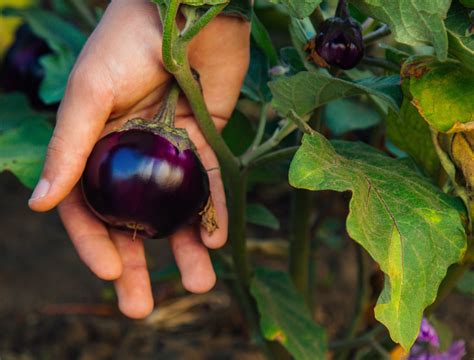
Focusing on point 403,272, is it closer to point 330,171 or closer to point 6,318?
point 330,171

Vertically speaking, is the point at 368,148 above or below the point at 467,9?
below

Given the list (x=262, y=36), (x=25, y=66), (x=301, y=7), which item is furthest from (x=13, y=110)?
(x=301, y=7)

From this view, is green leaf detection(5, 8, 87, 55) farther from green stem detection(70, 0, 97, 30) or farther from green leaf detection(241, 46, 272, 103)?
Result: green leaf detection(241, 46, 272, 103)

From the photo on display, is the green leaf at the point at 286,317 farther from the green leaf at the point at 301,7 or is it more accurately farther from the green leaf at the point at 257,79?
the green leaf at the point at 301,7

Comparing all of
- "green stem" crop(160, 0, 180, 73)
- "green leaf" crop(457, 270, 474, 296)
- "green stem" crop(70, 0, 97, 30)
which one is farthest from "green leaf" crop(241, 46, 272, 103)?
"green stem" crop(70, 0, 97, 30)

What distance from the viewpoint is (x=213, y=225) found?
0.90 metres

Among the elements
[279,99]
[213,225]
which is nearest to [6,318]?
[213,225]

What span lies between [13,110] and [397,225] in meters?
0.76

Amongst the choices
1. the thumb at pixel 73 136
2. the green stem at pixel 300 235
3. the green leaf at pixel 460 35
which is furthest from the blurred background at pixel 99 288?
the green leaf at pixel 460 35

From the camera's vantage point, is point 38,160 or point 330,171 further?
point 38,160

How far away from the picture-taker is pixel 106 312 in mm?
1646

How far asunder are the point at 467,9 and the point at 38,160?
20.7 inches

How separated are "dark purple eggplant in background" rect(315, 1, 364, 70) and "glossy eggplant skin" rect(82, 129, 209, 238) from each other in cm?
18

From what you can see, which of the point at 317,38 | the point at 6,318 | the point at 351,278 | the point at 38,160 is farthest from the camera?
the point at 351,278
